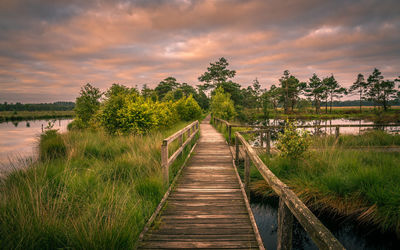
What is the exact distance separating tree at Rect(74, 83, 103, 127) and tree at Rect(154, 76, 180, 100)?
4700 centimetres

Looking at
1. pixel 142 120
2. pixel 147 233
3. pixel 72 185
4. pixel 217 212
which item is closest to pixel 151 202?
pixel 147 233

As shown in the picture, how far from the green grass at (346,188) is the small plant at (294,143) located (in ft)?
0.81

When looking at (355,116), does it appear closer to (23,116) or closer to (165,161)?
(165,161)

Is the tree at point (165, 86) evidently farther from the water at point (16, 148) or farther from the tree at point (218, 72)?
the water at point (16, 148)

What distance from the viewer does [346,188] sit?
4.40m

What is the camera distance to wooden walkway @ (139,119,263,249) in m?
2.56

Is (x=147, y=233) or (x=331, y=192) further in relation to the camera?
(x=331, y=192)

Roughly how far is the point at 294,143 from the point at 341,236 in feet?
8.24

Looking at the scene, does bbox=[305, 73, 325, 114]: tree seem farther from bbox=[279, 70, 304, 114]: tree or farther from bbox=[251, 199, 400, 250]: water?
bbox=[251, 199, 400, 250]: water

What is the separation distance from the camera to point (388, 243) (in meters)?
3.73

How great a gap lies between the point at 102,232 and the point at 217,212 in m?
1.90

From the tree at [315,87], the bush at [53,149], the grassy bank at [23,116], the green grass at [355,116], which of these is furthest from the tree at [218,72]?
the grassy bank at [23,116]

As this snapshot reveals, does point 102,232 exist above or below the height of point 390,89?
below

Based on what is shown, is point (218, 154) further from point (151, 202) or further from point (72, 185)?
point (72, 185)
